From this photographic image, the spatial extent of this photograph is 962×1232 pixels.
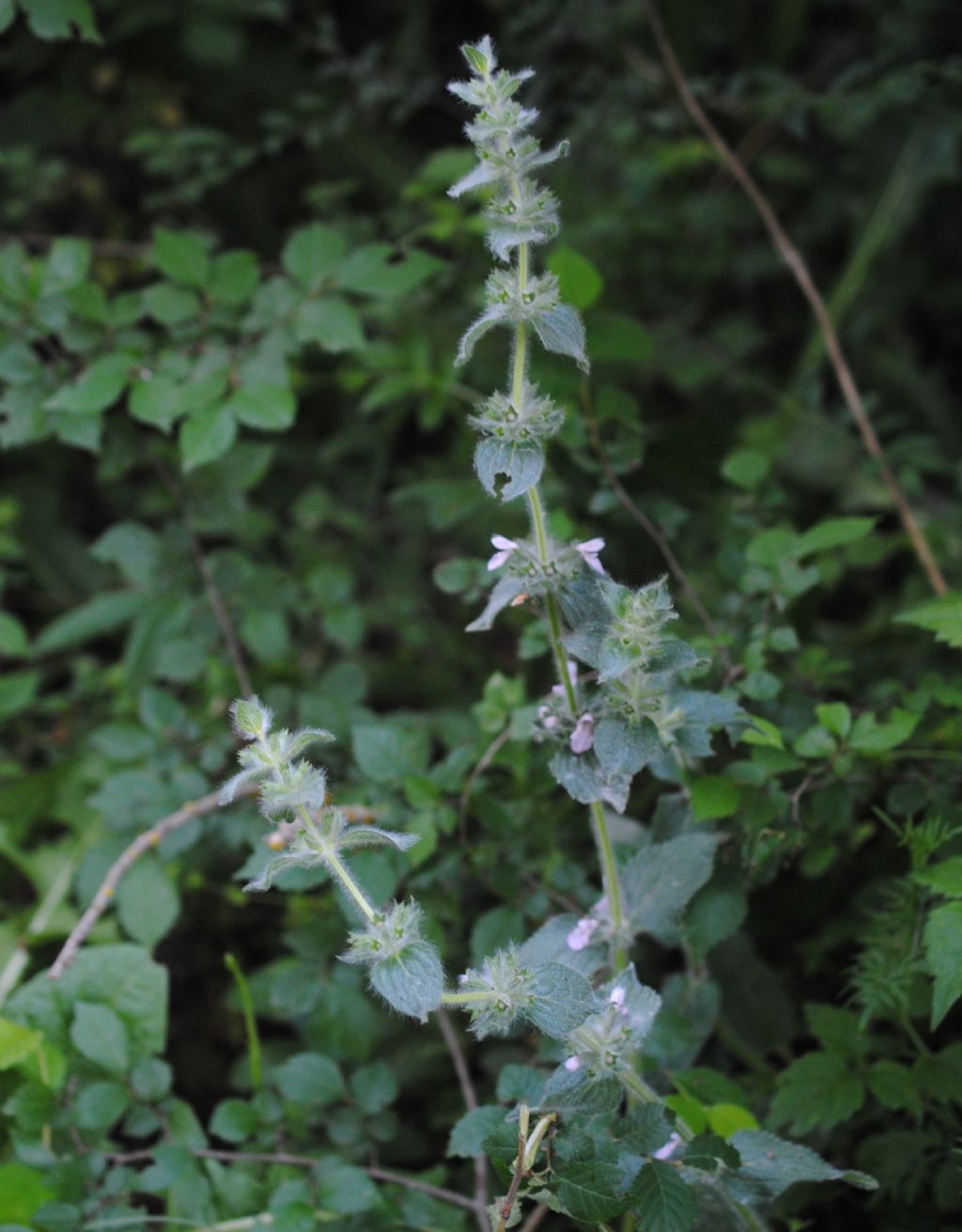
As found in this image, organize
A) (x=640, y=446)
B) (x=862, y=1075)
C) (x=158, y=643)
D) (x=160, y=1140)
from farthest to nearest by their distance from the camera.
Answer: (x=158, y=643)
(x=640, y=446)
(x=160, y=1140)
(x=862, y=1075)

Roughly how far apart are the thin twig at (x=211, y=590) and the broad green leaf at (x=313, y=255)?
0.54 meters

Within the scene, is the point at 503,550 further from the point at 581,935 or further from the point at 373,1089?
the point at 373,1089

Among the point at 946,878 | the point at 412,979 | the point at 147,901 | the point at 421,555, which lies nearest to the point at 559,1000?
the point at 412,979

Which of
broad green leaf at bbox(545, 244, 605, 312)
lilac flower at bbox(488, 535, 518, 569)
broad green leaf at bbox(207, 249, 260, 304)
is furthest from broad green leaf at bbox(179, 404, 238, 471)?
lilac flower at bbox(488, 535, 518, 569)

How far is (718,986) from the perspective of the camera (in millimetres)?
1886

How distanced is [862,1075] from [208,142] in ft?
8.85

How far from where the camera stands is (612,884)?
5.09 feet

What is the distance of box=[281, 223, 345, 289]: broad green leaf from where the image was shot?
2.33 meters

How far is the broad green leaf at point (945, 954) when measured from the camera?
1.30 metres

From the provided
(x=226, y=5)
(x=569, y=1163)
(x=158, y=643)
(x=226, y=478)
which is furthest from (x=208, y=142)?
(x=569, y=1163)

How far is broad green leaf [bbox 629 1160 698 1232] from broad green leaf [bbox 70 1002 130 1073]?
0.91 meters

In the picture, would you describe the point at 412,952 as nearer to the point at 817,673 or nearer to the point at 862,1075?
the point at 862,1075

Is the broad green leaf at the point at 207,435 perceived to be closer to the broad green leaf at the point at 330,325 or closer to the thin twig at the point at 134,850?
the broad green leaf at the point at 330,325

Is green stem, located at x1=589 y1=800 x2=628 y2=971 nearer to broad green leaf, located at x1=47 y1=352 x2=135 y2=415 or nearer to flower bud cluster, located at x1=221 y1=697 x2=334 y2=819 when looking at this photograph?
flower bud cluster, located at x1=221 y1=697 x2=334 y2=819
